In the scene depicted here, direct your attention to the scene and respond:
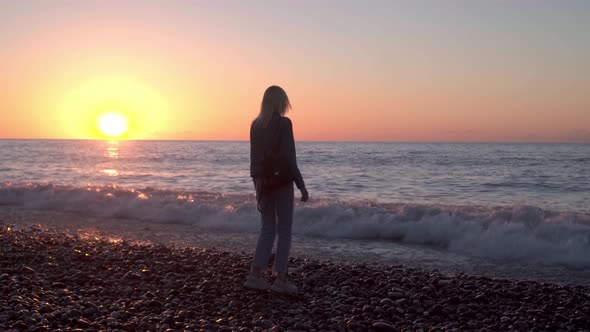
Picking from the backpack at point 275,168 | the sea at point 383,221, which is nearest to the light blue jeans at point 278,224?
the backpack at point 275,168

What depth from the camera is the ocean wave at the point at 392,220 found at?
378 inches

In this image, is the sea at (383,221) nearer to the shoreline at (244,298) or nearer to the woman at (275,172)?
the shoreline at (244,298)

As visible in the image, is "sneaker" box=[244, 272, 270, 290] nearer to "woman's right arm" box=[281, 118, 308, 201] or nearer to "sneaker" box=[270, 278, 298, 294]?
"sneaker" box=[270, 278, 298, 294]

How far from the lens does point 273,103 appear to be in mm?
5586

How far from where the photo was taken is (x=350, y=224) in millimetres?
11555

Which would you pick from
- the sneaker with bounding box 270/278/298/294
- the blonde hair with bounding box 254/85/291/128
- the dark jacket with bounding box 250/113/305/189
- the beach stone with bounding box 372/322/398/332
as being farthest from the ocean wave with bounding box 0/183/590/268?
the blonde hair with bounding box 254/85/291/128

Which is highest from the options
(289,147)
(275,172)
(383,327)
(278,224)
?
(289,147)

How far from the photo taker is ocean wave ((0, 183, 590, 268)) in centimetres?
961

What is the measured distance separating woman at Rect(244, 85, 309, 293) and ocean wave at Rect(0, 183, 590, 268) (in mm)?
4991

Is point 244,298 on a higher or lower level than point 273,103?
lower

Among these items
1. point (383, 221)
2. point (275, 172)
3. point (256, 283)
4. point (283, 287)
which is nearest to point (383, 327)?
point (283, 287)

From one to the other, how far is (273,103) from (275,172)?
2.36ft

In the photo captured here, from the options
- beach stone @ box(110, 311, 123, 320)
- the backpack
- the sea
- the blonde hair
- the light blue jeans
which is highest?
the blonde hair

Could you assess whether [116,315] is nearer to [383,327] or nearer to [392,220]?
[383,327]
